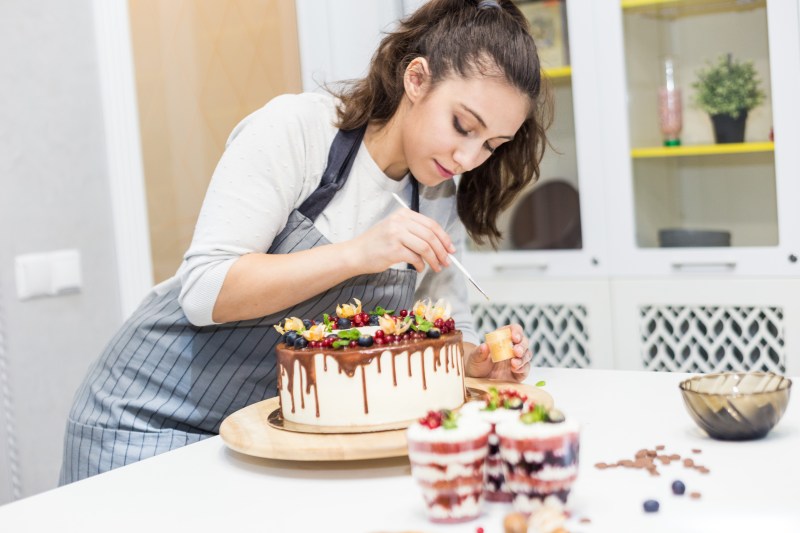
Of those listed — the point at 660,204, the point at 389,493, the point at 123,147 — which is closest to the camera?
the point at 389,493

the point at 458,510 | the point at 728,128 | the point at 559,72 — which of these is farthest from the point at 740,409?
the point at 559,72

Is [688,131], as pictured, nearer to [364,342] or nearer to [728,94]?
[728,94]

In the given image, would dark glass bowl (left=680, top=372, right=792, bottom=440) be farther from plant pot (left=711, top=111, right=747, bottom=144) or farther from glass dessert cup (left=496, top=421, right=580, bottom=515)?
plant pot (left=711, top=111, right=747, bottom=144)

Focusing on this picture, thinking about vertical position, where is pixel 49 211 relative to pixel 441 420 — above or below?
above

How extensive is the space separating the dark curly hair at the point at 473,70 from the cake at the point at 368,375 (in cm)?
44

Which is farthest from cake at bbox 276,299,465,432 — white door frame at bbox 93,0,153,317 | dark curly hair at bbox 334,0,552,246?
white door frame at bbox 93,0,153,317

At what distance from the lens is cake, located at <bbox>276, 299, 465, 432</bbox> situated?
1188mm

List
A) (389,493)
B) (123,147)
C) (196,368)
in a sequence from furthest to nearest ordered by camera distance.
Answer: (123,147), (196,368), (389,493)

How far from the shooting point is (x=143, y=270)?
2.65m

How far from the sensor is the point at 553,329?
9.28 ft

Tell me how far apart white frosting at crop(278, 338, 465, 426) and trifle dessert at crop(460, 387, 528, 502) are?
23 cm

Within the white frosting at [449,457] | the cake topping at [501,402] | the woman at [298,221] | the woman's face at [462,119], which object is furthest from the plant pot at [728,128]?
the white frosting at [449,457]

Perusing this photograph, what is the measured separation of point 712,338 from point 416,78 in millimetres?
1418

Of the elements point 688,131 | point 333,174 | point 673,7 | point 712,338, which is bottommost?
point 712,338
